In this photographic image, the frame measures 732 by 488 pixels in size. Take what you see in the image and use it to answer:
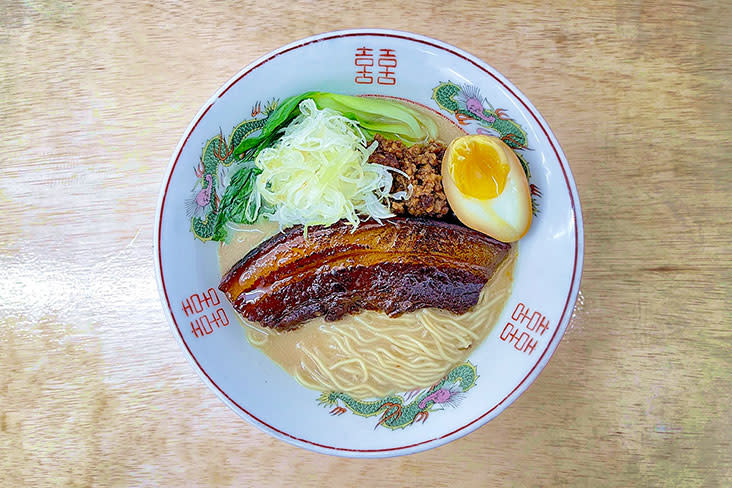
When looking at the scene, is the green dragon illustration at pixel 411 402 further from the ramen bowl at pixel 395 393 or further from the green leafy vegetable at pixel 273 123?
the green leafy vegetable at pixel 273 123

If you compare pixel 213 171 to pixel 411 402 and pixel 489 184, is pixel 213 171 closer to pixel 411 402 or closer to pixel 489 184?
pixel 489 184

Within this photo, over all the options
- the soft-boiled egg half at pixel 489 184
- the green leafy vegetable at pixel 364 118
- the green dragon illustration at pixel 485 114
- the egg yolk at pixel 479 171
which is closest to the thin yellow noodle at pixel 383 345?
the soft-boiled egg half at pixel 489 184

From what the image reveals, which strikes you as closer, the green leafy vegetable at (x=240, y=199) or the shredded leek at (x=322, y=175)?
the shredded leek at (x=322, y=175)

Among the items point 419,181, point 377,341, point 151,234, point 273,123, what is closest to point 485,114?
point 419,181

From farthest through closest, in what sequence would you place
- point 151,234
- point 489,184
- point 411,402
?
point 151,234
point 411,402
point 489,184

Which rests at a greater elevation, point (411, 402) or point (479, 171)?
point (479, 171)

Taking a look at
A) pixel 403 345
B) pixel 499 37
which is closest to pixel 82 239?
pixel 403 345

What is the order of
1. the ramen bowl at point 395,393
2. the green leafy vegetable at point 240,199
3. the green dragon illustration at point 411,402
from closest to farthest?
the ramen bowl at point 395,393 < the green dragon illustration at point 411,402 < the green leafy vegetable at point 240,199
